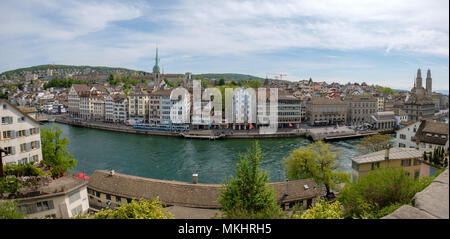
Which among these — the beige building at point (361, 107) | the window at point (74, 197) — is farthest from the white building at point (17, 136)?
the beige building at point (361, 107)

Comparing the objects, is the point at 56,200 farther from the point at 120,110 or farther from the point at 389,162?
the point at 120,110

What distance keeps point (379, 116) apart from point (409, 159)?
2081cm

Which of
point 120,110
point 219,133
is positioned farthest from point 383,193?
point 120,110

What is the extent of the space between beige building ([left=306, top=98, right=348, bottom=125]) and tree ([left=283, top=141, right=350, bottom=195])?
20.5 metres

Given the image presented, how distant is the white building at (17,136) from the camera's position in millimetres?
4807

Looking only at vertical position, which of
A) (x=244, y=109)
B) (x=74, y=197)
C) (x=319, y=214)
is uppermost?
(x=244, y=109)

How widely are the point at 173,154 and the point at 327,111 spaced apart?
730 inches

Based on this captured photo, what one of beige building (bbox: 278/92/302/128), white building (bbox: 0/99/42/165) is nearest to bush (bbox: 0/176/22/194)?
white building (bbox: 0/99/42/165)

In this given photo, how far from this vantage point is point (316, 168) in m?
9.45

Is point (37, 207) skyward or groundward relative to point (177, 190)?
skyward

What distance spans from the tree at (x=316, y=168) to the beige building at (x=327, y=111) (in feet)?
67.1

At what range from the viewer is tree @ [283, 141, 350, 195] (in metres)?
9.27

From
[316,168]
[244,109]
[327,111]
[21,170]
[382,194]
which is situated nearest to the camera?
[382,194]
